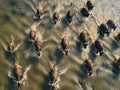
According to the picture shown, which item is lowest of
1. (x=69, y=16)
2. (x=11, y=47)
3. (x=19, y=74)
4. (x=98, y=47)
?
(x=19, y=74)

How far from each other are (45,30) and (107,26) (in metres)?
3.39

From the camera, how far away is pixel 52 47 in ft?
51.7

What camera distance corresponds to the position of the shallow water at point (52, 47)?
1455 centimetres

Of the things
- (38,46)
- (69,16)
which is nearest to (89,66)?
(38,46)

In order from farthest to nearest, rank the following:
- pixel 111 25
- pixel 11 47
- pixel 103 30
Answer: pixel 111 25 → pixel 103 30 → pixel 11 47

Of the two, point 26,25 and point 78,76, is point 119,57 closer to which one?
point 78,76

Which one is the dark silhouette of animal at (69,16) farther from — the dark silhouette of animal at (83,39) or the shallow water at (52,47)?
the dark silhouette of animal at (83,39)

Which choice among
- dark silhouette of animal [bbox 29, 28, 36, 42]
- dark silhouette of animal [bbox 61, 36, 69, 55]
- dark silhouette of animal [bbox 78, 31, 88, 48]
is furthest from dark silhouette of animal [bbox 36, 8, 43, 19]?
dark silhouette of animal [bbox 78, 31, 88, 48]

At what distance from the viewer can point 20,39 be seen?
1554cm

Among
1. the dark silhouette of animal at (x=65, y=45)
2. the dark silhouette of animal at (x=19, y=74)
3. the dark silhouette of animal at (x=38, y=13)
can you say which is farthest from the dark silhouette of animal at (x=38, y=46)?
the dark silhouette of animal at (x=38, y=13)

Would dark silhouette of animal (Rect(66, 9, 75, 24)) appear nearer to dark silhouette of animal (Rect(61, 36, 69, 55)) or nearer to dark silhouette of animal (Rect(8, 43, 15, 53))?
dark silhouette of animal (Rect(61, 36, 69, 55))

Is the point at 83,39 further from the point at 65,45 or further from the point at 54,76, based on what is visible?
the point at 54,76

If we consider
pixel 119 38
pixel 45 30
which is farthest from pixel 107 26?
pixel 45 30

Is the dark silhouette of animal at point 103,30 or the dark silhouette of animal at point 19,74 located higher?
the dark silhouette of animal at point 103,30
